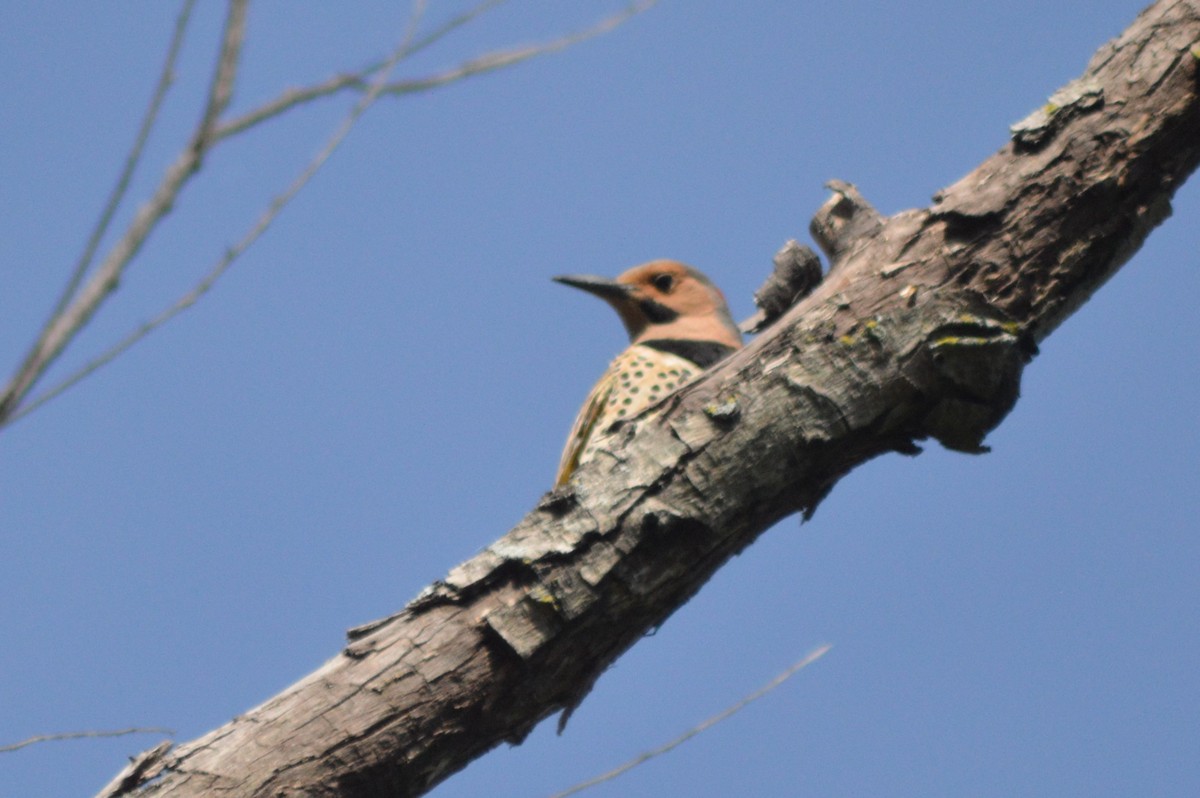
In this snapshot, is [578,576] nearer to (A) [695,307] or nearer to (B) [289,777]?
(B) [289,777]

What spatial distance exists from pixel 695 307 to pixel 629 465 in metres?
2.48

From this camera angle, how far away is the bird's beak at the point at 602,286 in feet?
18.2

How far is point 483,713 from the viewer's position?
292 centimetres

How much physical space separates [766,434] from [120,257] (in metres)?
2.07

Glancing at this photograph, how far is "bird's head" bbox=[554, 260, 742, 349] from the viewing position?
217 inches

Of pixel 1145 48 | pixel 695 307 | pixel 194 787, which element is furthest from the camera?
pixel 695 307

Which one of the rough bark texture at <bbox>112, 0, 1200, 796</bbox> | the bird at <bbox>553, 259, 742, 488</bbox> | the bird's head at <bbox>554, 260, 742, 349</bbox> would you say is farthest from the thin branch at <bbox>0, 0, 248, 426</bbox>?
the bird's head at <bbox>554, 260, 742, 349</bbox>

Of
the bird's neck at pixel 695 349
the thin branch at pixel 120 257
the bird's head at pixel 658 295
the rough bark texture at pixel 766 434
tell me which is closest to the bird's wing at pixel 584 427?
the bird's neck at pixel 695 349

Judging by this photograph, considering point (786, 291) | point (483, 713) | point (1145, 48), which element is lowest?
point (483, 713)

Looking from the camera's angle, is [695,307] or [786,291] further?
[695,307]

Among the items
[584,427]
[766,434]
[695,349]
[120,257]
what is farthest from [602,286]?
[120,257]

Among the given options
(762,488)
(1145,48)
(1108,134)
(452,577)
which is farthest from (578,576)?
(1145,48)

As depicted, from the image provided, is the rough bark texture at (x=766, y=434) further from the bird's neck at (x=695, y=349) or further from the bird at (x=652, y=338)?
the bird's neck at (x=695, y=349)

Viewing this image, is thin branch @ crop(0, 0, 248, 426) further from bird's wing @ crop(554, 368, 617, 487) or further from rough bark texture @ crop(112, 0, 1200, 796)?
bird's wing @ crop(554, 368, 617, 487)
